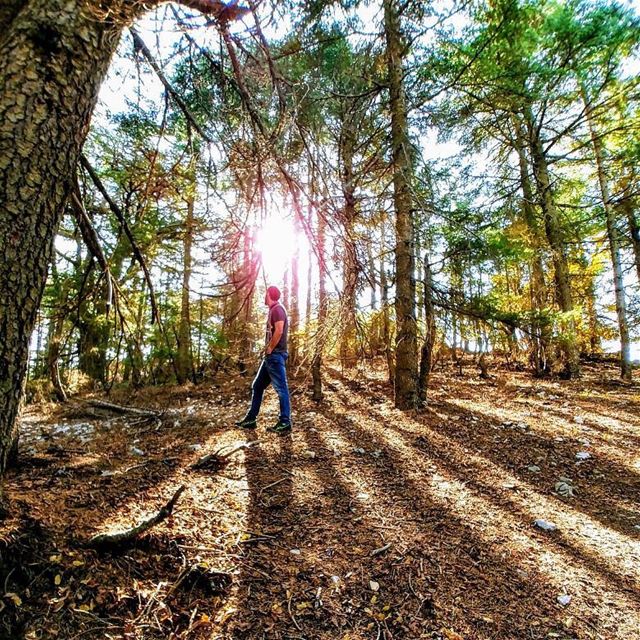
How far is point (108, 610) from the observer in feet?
4.76

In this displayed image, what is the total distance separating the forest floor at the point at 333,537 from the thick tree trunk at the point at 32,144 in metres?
0.68

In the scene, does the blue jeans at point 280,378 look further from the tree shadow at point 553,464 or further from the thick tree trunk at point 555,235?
the thick tree trunk at point 555,235

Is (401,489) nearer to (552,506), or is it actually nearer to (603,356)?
(552,506)

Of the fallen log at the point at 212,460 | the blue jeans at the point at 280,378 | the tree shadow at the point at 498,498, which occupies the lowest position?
the tree shadow at the point at 498,498

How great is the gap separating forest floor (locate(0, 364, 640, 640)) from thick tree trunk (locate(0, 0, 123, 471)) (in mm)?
683

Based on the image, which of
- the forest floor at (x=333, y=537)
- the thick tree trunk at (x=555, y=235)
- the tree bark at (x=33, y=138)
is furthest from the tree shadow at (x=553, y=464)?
the thick tree trunk at (x=555, y=235)

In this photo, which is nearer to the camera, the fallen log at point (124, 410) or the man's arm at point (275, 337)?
the man's arm at point (275, 337)

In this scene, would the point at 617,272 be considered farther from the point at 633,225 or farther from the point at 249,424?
the point at 249,424

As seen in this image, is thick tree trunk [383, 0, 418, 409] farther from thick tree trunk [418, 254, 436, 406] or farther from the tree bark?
the tree bark

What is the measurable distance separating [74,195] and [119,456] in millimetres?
2729

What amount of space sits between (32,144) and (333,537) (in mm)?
2686

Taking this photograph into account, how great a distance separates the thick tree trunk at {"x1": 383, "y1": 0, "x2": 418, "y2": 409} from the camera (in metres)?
5.66

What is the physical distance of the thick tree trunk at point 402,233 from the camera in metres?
5.66

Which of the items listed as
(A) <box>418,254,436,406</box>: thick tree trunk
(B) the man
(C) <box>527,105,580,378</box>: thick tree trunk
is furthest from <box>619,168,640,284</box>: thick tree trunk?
(B) the man
